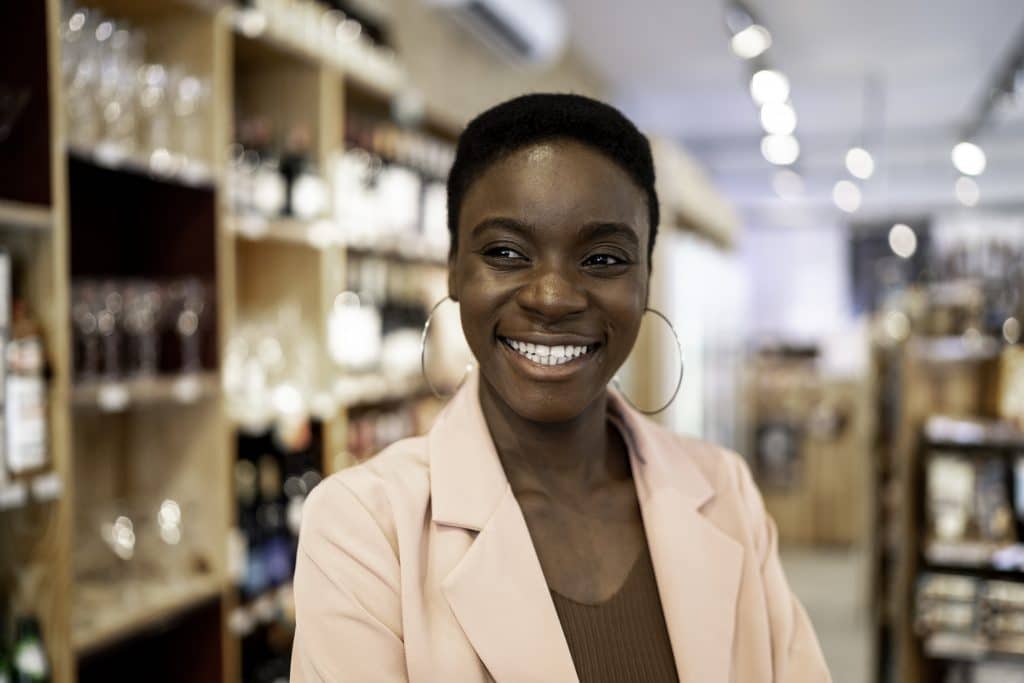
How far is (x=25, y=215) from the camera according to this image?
1778mm

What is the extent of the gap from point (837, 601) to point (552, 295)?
232 inches

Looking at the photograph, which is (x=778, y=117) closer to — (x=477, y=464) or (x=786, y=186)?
(x=477, y=464)

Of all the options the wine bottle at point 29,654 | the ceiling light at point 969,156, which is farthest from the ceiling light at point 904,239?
the wine bottle at point 29,654

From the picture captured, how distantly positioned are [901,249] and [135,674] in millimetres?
13976

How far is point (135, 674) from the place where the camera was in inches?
101

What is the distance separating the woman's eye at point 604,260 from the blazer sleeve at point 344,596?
418 millimetres

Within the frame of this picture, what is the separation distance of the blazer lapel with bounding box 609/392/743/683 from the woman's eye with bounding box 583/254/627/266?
1.06ft

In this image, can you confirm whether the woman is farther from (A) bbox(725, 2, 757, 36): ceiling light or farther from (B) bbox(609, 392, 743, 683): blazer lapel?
(A) bbox(725, 2, 757, 36): ceiling light

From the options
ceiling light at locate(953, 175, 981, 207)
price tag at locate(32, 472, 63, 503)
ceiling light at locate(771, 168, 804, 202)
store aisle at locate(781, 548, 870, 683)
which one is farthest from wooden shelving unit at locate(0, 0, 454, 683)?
ceiling light at locate(953, 175, 981, 207)

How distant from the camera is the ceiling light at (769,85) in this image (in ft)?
19.0

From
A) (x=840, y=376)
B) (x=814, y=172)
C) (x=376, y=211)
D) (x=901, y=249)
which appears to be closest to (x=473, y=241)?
(x=376, y=211)

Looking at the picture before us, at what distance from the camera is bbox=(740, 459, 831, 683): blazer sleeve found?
1253mm

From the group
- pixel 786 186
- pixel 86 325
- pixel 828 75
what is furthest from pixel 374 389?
pixel 786 186

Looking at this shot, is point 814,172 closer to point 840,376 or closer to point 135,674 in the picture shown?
point 840,376
